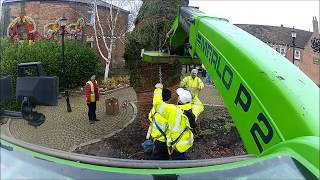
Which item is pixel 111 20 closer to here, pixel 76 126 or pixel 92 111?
pixel 92 111

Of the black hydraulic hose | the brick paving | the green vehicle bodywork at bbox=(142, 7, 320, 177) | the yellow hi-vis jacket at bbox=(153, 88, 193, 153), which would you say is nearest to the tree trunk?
the brick paving

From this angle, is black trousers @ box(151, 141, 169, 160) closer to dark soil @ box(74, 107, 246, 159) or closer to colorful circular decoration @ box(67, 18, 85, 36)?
dark soil @ box(74, 107, 246, 159)

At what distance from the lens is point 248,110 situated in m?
3.14

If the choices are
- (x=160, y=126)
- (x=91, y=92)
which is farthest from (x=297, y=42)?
(x=160, y=126)

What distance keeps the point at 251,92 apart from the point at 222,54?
88cm

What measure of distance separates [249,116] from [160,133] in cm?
339

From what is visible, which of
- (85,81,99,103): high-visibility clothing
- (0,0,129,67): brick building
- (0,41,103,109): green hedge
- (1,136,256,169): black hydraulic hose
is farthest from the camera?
(0,0,129,67): brick building

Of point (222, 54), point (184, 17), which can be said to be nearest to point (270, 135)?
point (222, 54)

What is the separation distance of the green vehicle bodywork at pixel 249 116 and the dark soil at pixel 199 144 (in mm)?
4294

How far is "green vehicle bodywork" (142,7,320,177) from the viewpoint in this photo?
88.7 inches

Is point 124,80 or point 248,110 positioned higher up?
point 248,110

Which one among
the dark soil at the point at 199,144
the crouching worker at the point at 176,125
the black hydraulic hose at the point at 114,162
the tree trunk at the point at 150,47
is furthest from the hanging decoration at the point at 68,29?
the black hydraulic hose at the point at 114,162

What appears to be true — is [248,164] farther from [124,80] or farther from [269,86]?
[124,80]

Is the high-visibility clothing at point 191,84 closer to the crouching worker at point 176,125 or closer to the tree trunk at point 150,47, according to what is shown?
the tree trunk at point 150,47
